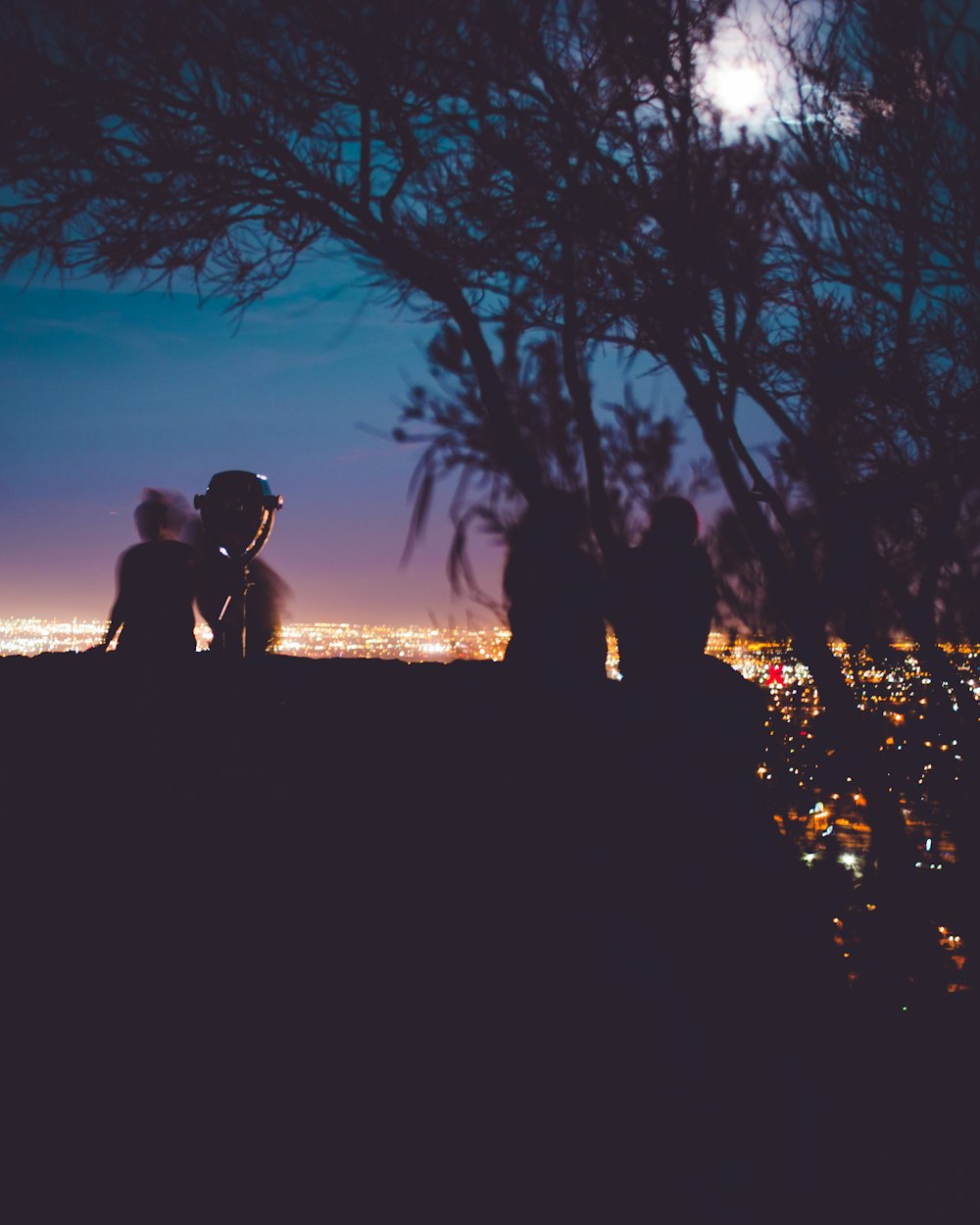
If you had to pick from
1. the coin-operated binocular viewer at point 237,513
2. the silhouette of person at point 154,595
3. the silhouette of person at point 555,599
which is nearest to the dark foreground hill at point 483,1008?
the silhouette of person at point 555,599

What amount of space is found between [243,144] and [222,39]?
52 cm

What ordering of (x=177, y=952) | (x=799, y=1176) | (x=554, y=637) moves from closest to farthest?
(x=799, y=1176) < (x=177, y=952) < (x=554, y=637)

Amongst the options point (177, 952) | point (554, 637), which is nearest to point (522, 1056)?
point (177, 952)

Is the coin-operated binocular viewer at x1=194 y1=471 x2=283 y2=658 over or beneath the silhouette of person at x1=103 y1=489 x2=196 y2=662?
over

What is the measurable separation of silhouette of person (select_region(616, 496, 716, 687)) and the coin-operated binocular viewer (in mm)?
1954

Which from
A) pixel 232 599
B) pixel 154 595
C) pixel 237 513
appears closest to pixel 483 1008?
pixel 237 513

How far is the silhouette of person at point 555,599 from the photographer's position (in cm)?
457

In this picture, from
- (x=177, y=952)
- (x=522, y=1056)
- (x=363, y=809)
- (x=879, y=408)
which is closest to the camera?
(x=522, y=1056)

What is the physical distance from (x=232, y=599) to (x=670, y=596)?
2546 mm

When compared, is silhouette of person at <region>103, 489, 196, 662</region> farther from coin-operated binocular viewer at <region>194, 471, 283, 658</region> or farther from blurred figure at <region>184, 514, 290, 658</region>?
coin-operated binocular viewer at <region>194, 471, 283, 658</region>

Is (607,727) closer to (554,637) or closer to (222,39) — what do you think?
(554,637)

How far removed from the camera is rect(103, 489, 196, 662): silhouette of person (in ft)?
20.0

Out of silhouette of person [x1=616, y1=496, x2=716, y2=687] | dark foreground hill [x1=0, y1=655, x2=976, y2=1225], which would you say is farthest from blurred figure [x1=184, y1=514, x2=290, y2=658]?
silhouette of person [x1=616, y1=496, x2=716, y2=687]

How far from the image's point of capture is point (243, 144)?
18.5 ft
